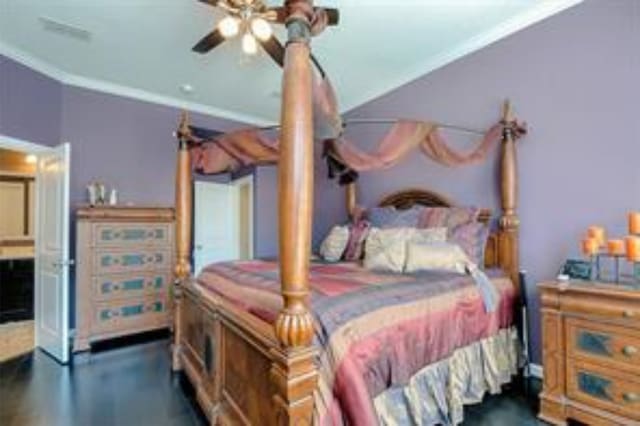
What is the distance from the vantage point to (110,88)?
14.6 ft

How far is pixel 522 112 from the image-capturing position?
318 cm

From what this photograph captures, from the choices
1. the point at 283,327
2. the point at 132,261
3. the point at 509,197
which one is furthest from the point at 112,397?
the point at 509,197

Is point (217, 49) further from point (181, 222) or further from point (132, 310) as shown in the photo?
point (132, 310)

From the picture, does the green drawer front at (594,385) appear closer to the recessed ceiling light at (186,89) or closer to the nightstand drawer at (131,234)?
the nightstand drawer at (131,234)

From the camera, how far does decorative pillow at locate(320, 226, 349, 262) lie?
12.8 feet

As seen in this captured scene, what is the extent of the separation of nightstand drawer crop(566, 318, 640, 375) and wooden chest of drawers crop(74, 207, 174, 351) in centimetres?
390

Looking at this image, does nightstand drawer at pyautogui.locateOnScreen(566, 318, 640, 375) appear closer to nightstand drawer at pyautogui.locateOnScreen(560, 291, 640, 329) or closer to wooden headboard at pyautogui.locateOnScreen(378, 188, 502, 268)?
nightstand drawer at pyautogui.locateOnScreen(560, 291, 640, 329)

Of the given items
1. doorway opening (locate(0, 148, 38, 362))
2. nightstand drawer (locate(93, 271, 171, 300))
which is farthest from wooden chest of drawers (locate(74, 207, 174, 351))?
doorway opening (locate(0, 148, 38, 362))

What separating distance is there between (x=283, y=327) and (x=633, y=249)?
2.10 meters

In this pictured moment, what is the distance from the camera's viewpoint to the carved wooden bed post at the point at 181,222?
128 inches

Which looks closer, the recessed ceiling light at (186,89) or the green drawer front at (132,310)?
the green drawer front at (132,310)

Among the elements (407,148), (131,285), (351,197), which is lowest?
(131,285)

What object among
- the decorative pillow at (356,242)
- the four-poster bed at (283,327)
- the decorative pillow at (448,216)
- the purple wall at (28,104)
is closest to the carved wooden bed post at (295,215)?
the four-poster bed at (283,327)

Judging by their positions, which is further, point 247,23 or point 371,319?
point 247,23
